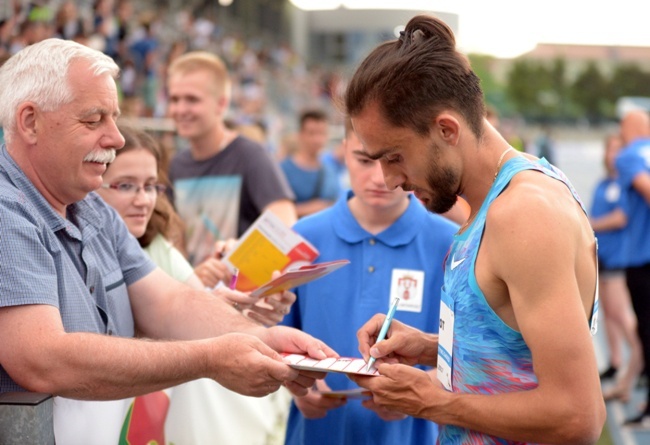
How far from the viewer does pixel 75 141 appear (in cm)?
243

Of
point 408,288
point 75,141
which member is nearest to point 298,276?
point 408,288

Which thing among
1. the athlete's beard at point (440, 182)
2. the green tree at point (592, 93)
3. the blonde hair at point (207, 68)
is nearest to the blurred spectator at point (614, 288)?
the blonde hair at point (207, 68)

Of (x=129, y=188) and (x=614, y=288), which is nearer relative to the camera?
(x=129, y=188)

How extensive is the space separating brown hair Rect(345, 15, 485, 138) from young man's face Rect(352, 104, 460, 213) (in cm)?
3

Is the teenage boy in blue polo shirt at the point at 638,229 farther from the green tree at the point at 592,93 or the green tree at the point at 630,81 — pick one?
the green tree at the point at 630,81

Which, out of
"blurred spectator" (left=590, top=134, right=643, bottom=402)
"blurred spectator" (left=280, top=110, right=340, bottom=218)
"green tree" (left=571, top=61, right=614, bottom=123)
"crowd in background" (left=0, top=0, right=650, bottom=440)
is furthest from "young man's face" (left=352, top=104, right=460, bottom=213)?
"green tree" (left=571, top=61, right=614, bottom=123)

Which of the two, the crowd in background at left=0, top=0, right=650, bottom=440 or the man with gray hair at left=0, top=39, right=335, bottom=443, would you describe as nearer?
the man with gray hair at left=0, top=39, right=335, bottom=443

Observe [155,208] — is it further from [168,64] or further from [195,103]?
[168,64]

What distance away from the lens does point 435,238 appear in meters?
3.11

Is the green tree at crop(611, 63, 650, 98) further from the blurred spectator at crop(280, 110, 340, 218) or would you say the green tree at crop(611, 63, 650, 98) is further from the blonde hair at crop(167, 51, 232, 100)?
the blonde hair at crop(167, 51, 232, 100)

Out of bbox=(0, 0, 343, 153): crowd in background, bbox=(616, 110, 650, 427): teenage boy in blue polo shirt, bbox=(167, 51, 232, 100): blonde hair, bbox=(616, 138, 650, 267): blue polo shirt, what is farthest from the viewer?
bbox=(0, 0, 343, 153): crowd in background

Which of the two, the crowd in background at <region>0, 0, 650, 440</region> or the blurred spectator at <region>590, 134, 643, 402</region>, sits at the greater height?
the crowd in background at <region>0, 0, 650, 440</region>

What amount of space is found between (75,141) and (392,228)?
125cm

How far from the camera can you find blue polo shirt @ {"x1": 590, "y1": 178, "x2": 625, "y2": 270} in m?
7.69
